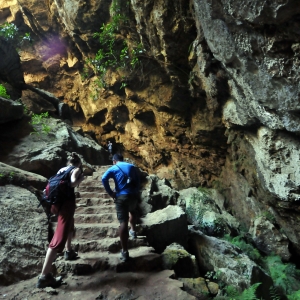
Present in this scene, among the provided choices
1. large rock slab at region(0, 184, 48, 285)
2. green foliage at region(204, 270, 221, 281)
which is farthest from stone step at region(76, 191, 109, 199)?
green foliage at region(204, 270, 221, 281)

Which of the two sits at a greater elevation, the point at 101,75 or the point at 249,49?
the point at 101,75

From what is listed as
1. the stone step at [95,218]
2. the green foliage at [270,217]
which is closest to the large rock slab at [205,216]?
the green foliage at [270,217]

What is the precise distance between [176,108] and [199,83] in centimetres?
231

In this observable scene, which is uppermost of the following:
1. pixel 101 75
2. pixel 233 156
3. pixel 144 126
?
pixel 101 75

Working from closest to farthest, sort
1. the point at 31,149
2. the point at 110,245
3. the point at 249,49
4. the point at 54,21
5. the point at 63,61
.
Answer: the point at 110,245
the point at 249,49
the point at 31,149
the point at 54,21
the point at 63,61

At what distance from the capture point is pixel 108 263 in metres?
4.65

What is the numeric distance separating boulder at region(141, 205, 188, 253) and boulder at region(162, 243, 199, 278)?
0.71 m

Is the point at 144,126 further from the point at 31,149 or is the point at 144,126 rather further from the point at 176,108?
the point at 31,149

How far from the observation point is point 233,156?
12.2 m

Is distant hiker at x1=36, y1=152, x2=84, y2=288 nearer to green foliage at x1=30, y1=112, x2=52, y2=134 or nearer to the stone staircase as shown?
the stone staircase

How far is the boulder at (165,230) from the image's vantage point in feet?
20.0

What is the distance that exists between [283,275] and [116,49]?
1113 centimetres

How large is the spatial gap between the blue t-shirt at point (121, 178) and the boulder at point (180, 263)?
1.40 metres

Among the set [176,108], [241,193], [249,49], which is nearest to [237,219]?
[241,193]
